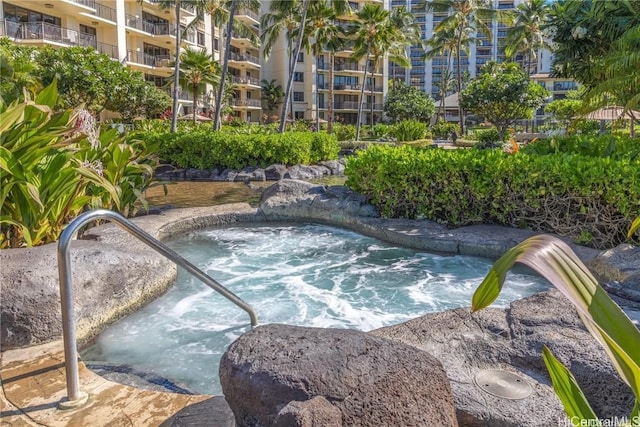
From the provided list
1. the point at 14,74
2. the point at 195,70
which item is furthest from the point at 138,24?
the point at 14,74

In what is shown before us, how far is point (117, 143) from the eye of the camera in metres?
7.73

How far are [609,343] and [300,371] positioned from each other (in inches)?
58.9

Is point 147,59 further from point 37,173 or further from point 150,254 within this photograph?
point 150,254

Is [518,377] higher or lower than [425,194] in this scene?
lower

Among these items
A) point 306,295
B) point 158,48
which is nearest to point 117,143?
point 306,295

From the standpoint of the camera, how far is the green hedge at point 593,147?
855 cm

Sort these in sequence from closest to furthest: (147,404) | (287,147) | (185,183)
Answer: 1. (147,404)
2. (185,183)
3. (287,147)

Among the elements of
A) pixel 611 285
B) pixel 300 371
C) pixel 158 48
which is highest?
pixel 158 48

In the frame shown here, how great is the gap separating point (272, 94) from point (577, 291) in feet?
171

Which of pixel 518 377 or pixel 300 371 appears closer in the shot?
pixel 300 371

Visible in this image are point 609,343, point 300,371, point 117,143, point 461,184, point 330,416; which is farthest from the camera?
point 461,184

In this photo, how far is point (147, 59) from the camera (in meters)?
36.6

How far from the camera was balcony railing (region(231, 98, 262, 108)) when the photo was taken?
1862 inches

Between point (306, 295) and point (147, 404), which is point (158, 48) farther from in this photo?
point (147, 404)
